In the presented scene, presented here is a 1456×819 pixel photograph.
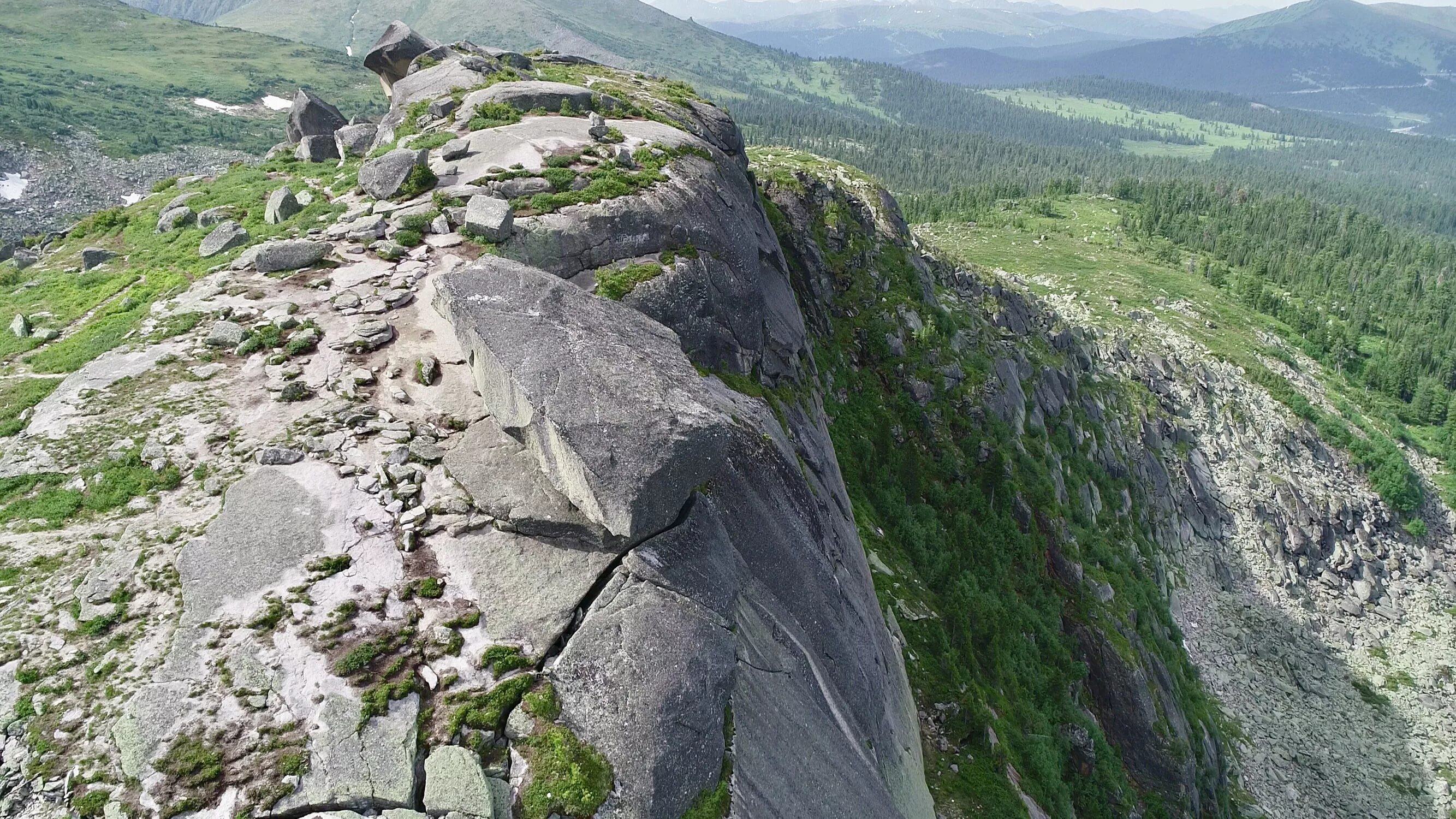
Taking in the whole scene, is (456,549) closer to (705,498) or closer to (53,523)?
(705,498)

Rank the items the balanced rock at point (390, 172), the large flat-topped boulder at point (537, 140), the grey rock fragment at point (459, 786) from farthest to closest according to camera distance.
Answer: the large flat-topped boulder at point (537, 140) < the balanced rock at point (390, 172) < the grey rock fragment at point (459, 786)

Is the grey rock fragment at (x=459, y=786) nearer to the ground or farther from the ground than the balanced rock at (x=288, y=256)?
nearer to the ground

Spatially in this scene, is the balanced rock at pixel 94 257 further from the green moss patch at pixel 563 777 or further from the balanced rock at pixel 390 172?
the green moss patch at pixel 563 777

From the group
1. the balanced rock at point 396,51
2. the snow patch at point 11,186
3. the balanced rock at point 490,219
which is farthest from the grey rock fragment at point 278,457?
the snow patch at point 11,186

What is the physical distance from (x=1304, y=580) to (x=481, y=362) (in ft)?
307

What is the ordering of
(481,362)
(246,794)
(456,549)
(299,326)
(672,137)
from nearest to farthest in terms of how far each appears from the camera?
(246,794) < (456,549) < (481,362) < (299,326) < (672,137)

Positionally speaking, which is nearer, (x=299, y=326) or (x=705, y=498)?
(x=705, y=498)

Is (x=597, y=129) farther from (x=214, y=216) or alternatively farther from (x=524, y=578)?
(x=524, y=578)

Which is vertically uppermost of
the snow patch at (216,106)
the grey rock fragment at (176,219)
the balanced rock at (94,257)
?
the grey rock fragment at (176,219)

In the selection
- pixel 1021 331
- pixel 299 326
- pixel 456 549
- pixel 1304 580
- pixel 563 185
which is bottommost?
pixel 1304 580

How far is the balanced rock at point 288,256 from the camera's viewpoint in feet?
77.2

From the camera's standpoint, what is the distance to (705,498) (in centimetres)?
1566

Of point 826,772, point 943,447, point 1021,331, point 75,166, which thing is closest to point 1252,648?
point 1021,331

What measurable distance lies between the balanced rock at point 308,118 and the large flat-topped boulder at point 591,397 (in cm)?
3875
